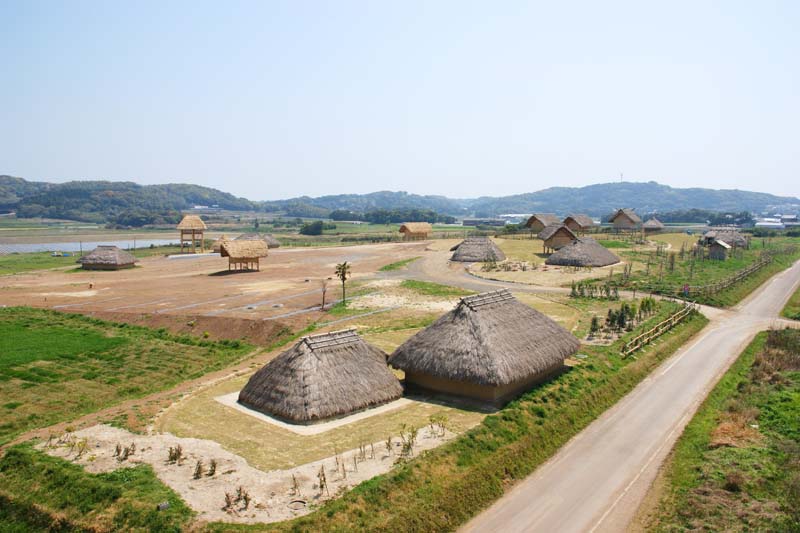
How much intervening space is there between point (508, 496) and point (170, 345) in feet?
69.1

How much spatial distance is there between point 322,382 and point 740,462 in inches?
473

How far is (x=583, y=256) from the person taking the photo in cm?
5275

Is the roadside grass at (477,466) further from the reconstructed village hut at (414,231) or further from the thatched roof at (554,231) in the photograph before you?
the reconstructed village hut at (414,231)

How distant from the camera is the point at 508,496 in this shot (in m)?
14.2

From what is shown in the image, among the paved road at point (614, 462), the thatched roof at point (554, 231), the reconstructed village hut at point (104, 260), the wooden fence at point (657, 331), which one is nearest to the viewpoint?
the paved road at point (614, 462)

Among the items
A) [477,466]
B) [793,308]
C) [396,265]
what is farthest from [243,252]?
[793,308]

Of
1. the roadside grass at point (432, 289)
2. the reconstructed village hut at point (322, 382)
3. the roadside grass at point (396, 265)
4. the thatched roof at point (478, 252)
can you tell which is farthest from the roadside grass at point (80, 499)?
the thatched roof at point (478, 252)

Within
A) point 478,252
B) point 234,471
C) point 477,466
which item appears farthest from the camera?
point 478,252

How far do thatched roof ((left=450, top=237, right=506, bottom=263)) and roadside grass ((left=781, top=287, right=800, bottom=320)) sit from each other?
2575 cm

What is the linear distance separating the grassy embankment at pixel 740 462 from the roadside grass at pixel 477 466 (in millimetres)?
3262

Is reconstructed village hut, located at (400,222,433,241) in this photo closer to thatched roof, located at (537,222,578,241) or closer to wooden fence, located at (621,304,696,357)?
thatched roof, located at (537,222,578,241)

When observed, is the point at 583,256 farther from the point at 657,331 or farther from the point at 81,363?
the point at 81,363

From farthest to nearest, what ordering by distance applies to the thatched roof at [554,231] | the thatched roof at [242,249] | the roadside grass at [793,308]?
1. the thatched roof at [554,231]
2. the thatched roof at [242,249]
3. the roadside grass at [793,308]

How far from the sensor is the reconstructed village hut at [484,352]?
18892 mm
